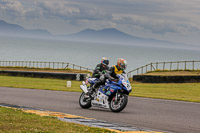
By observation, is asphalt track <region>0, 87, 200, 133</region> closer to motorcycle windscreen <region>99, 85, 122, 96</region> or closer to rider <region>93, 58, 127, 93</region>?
motorcycle windscreen <region>99, 85, 122, 96</region>

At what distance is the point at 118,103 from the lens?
12523 millimetres

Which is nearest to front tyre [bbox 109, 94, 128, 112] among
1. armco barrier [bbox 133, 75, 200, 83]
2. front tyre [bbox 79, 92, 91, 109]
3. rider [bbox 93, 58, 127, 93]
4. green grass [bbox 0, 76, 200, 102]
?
rider [bbox 93, 58, 127, 93]

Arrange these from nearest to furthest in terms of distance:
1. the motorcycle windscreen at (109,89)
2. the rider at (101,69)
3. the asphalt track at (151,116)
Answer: the asphalt track at (151,116)
the motorcycle windscreen at (109,89)
the rider at (101,69)

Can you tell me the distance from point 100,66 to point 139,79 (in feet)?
81.3

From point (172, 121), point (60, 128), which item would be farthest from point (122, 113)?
point (60, 128)

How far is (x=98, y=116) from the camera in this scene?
11789 mm

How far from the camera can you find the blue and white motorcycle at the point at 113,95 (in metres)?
12.1

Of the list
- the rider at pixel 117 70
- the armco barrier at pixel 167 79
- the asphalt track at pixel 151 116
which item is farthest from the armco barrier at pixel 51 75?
the rider at pixel 117 70

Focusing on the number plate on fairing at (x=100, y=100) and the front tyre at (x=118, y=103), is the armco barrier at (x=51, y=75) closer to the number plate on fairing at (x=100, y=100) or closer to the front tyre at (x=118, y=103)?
the number plate on fairing at (x=100, y=100)

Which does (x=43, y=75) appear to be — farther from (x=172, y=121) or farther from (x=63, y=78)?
(x=172, y=121)

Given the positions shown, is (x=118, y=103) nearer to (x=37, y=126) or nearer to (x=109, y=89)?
(x=109, y=89)

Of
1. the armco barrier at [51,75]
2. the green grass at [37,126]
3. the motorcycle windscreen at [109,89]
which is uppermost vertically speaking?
the armco barrier at [51,75]

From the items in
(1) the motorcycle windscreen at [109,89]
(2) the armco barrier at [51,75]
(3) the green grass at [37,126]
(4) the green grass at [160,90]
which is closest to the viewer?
(3) the green grass at [37,126]

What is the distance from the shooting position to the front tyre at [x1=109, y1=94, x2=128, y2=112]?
12.1 meters
